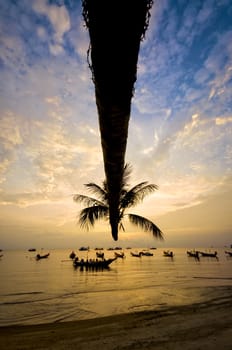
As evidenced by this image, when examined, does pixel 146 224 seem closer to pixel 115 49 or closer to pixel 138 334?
pixel 138 334

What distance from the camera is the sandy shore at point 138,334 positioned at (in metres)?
5.16

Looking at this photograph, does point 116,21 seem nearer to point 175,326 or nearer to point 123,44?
point 123,44

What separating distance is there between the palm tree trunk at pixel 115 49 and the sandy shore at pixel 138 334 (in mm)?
5807

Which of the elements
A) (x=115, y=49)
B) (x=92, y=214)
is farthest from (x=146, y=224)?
(x=115, y=49)

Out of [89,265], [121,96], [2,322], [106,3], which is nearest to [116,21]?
[106,3]

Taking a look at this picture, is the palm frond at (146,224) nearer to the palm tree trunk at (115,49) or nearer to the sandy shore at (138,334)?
the sandy shore at (138,334)

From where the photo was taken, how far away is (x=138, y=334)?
604 centimetres

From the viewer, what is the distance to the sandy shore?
5.16 metres

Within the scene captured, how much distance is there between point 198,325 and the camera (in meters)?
6.72

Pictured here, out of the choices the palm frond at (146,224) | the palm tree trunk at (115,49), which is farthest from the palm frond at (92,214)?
the palm tree trunk at (115,49)

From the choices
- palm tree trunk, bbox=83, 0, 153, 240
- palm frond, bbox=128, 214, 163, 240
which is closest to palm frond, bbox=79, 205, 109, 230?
palm frond, bbox=128, 214, 163, 240

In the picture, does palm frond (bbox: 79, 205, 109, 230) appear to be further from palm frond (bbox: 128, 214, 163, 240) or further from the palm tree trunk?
the palm tree trunk

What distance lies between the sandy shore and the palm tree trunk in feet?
19.1

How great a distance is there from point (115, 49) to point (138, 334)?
289 inches
